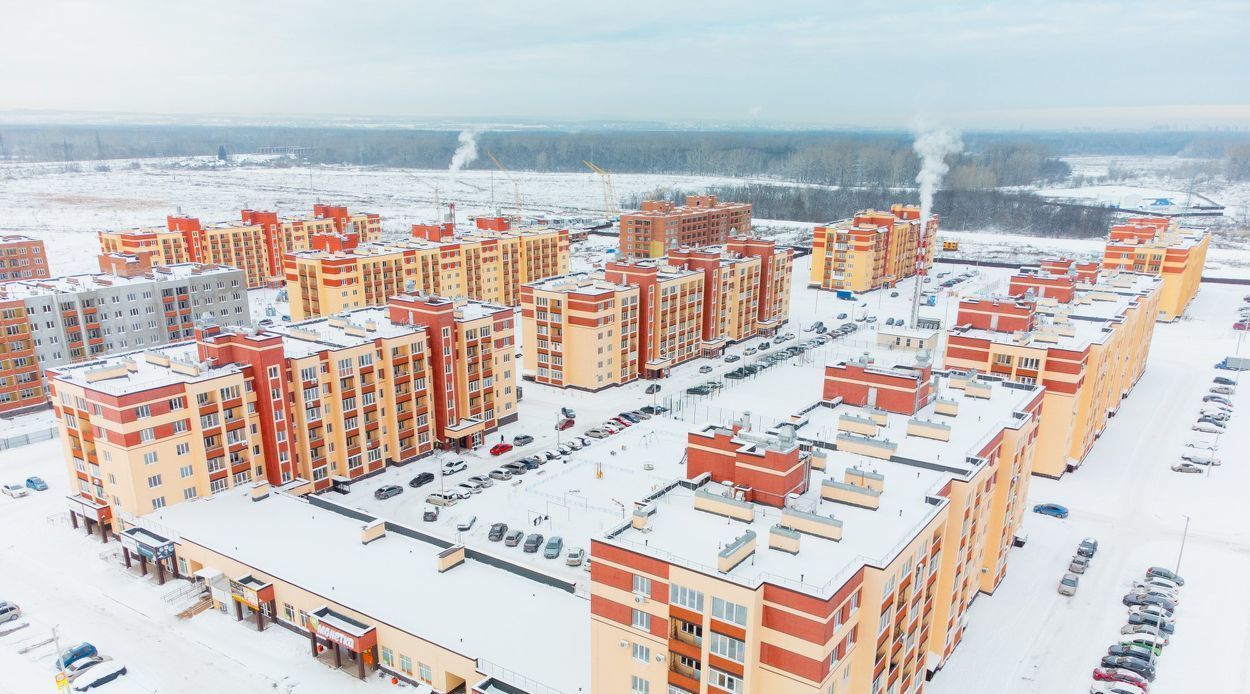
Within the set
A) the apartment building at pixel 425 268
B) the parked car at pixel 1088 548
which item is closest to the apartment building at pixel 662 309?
the apartment building at pixel 425 268

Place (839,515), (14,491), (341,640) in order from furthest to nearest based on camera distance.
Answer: (14,491), (341,640), (839,515)

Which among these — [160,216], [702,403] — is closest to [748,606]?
[702,403]

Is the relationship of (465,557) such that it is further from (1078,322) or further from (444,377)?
(1078,322)

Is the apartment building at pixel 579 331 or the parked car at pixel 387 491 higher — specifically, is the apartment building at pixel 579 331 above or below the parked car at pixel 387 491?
above

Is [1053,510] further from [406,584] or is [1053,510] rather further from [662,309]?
[406,584]

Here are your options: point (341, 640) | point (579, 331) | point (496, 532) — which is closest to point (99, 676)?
point (341, 640)

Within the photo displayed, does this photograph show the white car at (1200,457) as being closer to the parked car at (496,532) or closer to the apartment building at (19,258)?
the parked car at (496,532)
